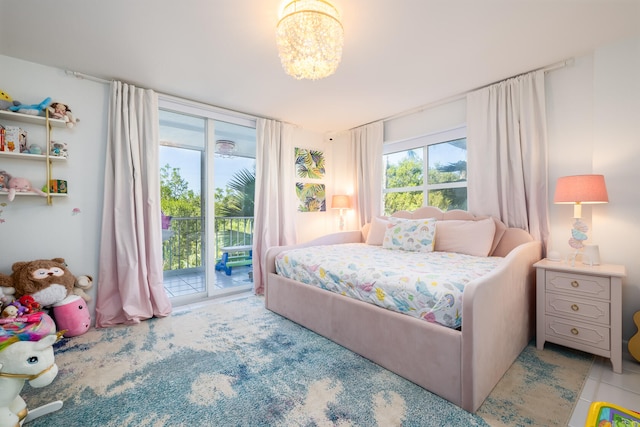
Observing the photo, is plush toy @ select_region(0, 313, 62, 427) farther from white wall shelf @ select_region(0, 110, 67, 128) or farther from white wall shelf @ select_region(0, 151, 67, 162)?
white wall shelf @ select_region(0, 110, 67, 128)

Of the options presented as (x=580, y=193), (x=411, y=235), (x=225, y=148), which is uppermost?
(x=225, y=148)

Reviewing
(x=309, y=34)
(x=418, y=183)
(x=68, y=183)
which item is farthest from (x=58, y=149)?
(x=418, y=183)

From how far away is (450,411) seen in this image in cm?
141

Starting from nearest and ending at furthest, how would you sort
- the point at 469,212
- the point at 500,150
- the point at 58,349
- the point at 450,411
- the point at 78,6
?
the point at 450,411 → the point at 78,6 → the point at 58,349 → the point at 500,150 → the point at 469,212

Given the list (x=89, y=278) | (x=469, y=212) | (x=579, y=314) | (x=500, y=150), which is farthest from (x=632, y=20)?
(x=89, y=278)

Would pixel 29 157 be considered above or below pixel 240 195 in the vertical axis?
above

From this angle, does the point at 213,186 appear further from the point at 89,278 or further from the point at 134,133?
the point at 89,278

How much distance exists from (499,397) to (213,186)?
3.23m

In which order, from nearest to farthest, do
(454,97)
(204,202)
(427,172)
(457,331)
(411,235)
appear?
1. (457,331)
2. (411,235)
3. (454,97)
4. (204,202)
5. (427,172)

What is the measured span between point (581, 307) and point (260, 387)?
7.28 feet

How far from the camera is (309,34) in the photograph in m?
1.55

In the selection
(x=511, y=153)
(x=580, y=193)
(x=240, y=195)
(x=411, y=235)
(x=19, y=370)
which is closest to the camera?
(x=19, y=370)

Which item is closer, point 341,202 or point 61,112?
point 61,112

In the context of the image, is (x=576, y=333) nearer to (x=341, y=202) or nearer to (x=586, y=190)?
(x=586, y=190)
